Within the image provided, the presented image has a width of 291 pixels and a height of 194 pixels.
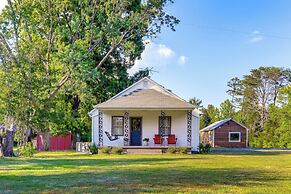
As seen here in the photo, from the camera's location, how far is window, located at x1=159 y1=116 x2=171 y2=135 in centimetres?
2539

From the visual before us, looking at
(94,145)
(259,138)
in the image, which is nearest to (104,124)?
(94,145)

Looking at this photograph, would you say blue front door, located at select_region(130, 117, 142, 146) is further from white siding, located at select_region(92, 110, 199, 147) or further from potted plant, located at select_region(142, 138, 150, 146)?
potted plant, located at select_region(142, 138, 150, 146)

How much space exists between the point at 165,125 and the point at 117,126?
3.07 m

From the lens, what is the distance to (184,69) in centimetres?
3105

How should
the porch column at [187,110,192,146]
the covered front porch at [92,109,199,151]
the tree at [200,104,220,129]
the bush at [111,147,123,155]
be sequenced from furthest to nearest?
the tree at [200,104,220,129] → the covered front porch at [92,109,199,151] → the porch column at [187,110,192,146] → the bush at [111,147,123,155]

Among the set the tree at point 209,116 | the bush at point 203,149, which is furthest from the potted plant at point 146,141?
the tree at point 209,116

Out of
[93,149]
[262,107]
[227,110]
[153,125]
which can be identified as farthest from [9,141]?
[227,110]

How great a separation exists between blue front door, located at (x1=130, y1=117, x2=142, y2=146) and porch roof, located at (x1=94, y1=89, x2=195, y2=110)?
1.56 metres

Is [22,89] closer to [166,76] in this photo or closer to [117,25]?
[117,25]

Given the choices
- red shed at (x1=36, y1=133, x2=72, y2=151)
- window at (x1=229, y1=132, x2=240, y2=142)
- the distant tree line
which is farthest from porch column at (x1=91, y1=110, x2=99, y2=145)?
the distant tree line

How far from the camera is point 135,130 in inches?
1011

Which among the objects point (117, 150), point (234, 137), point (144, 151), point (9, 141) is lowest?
point (234, 137)

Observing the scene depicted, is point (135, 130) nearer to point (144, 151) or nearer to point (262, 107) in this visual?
point (144, 151)

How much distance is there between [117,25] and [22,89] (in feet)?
25.4
